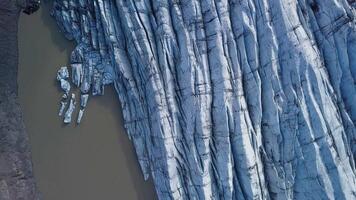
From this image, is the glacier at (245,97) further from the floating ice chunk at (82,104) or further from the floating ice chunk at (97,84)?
the floating ice chunk at (82,104)

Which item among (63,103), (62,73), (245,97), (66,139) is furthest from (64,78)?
(245,97)

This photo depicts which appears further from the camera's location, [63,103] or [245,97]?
[63,103]

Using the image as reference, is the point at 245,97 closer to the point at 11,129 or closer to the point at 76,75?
the point at 76,75

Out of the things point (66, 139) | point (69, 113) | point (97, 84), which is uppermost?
point (97, 84)

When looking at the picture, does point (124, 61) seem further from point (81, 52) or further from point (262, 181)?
point (262, 181)

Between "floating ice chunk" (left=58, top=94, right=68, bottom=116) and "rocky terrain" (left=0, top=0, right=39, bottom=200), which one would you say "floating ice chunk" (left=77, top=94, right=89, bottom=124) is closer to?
"floating ice chunk" (left=58, top=94, right=68, bottom=116)
